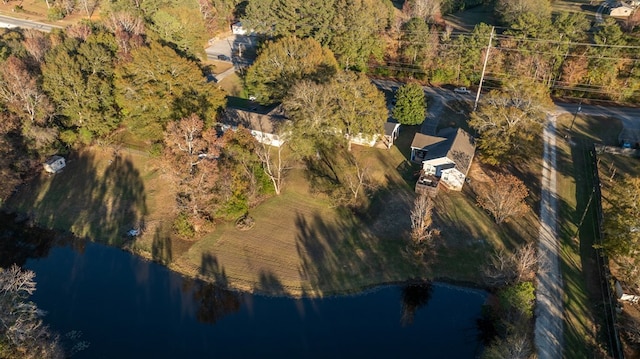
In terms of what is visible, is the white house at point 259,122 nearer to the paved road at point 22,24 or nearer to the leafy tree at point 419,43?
the leafy tree at point 419,43

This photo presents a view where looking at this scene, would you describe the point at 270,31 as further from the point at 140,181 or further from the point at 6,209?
the point at 6,209

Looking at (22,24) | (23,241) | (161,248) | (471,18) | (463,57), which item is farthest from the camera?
(471,18)

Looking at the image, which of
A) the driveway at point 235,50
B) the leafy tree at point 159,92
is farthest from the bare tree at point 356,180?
the driveway at point 235,50

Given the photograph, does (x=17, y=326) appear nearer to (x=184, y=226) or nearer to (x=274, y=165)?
(x=184, y=226)

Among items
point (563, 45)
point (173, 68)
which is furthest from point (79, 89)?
point (563, 45)

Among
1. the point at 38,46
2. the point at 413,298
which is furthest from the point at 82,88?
the point at 413,298

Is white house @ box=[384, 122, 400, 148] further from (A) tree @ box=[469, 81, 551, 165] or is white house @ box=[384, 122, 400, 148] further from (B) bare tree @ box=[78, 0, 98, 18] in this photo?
(B) bare tree @ box=[78, 0, 98, 18]

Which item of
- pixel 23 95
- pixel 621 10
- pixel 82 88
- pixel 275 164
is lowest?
pixel 275 164
